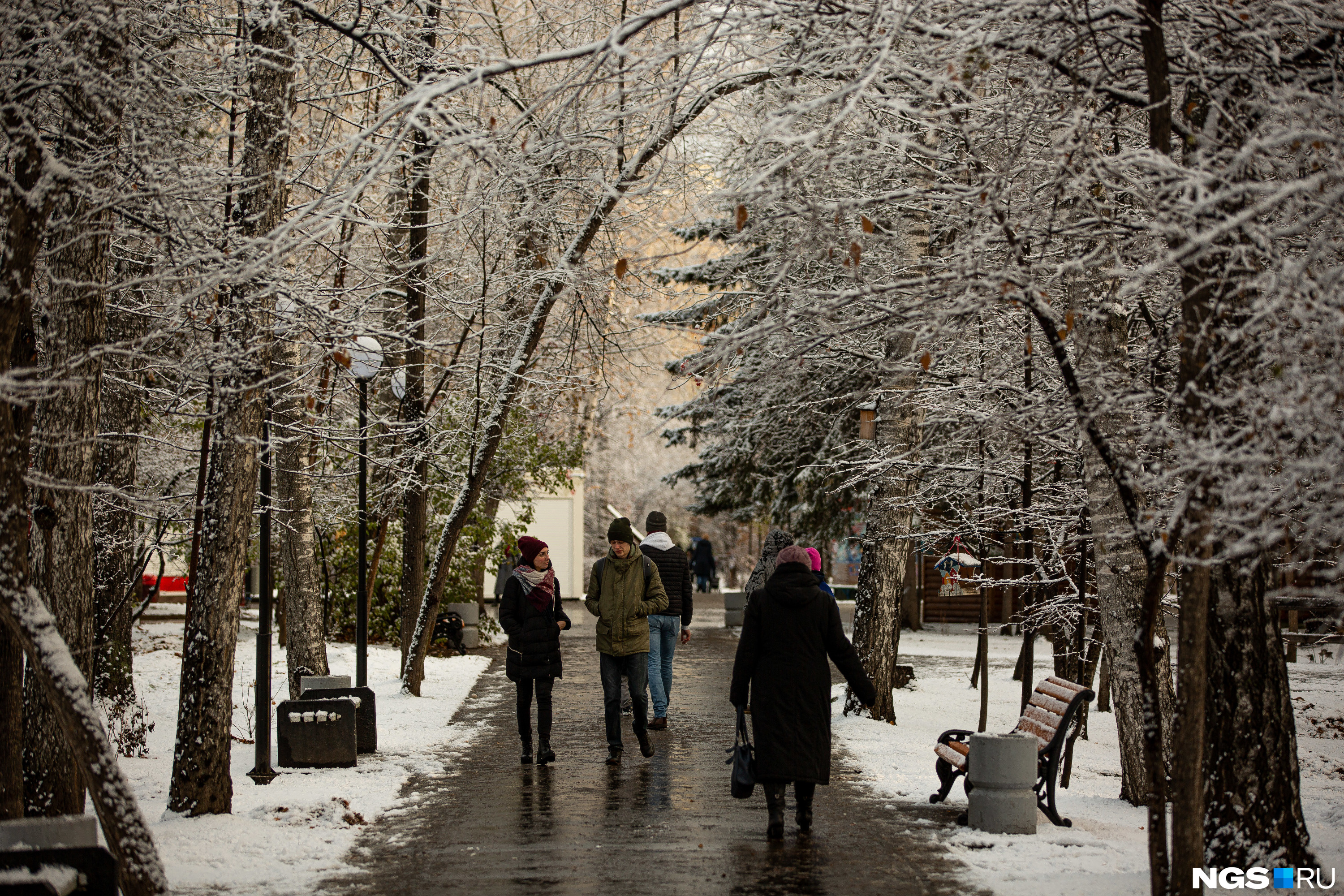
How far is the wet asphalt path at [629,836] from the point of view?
5957 mm

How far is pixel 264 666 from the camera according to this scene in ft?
27.3

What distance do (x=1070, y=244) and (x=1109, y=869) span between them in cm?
326

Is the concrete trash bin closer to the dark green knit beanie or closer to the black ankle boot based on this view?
the black ankle boot

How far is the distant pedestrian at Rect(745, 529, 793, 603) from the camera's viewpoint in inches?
398

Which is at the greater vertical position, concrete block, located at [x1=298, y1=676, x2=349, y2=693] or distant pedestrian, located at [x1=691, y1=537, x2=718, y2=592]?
distant pedestrian, located at [x1=691, y1=537, x2=718, y2=592]

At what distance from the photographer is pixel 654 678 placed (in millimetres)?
11211

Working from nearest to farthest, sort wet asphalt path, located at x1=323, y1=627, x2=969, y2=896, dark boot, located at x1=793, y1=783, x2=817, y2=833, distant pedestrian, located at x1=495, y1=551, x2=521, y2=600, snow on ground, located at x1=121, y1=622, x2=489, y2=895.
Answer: wet asphalt path, located at x1=323, y1=627, x2=969, y2=896 < snow on ground, located at x1=121, y1=622, x2=489, y2=895 < dark boot, located at x1=793, y1=783, x2=817, y2=833 < distant pedestrian, located at x1=495, y1=551, x2=521, y2=600

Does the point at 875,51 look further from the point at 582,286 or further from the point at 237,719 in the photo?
the point at 237,719

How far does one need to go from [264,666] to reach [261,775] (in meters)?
0.76

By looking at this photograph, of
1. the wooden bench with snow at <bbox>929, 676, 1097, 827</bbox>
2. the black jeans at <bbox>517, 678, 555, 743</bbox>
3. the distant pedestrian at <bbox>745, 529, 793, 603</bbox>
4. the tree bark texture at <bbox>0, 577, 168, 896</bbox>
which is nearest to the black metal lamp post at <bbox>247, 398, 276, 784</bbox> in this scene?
the black jeans at <bbox>517, 678, 555, 743</bbox>

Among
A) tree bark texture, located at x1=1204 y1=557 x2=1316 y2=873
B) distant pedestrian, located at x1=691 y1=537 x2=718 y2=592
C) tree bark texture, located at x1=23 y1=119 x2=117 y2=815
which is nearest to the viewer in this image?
tree bark texture, located at x1=1204 y1=557 x2=1316 y2=873

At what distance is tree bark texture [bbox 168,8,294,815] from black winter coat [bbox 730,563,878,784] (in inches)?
121

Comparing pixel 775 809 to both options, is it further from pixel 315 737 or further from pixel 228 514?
pixel 315 737

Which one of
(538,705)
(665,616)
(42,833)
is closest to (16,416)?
(42,833)
